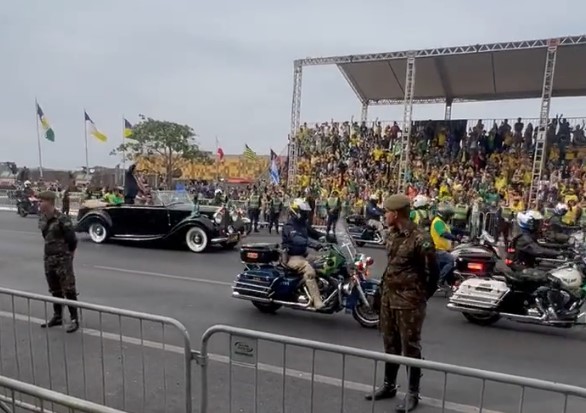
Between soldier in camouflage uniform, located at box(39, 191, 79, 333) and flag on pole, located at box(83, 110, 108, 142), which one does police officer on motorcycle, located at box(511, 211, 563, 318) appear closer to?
soldier in camouflage uniform, located at box(39, 191, 79, 333)

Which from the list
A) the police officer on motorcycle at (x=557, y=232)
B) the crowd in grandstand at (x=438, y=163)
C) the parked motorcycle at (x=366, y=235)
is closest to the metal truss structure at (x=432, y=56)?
the crowd in grandstand at (x=438, y=163)

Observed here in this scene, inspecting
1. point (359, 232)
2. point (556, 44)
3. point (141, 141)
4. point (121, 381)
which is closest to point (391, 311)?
point (121, 381)

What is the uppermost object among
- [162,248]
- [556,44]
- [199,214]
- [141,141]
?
[556,44]

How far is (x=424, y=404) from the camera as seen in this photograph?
399cm

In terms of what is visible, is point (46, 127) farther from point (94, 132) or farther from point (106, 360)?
point (106, 360)

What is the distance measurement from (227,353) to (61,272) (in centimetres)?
241

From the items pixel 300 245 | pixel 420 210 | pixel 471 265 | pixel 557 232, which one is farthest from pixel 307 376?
pixel 557 232

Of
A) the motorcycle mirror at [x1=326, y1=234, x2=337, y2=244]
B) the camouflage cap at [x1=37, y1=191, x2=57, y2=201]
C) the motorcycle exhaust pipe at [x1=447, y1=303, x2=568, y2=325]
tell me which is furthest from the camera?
the motorcycle mirror at [x1=326, y1=234, x2=337, y2=244]

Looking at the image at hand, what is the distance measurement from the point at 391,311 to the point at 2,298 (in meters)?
5.11

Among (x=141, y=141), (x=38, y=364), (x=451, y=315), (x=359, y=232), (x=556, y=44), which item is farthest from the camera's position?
(x=141, y=141)

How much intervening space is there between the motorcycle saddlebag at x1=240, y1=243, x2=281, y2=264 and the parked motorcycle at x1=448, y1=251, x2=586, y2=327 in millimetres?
2417

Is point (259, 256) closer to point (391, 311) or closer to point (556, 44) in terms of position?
point (391, 311)

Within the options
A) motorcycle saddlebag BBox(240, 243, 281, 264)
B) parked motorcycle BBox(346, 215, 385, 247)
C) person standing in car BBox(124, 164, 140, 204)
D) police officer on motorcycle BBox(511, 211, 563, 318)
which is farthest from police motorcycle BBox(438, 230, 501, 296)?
person standing in car BBox(124, 164, 140, 204)

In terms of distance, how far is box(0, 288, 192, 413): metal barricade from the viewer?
3836 mm
